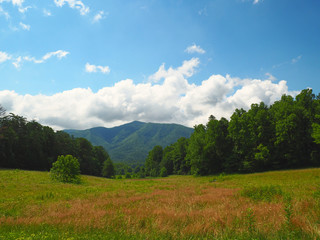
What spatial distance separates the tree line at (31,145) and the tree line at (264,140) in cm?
4877

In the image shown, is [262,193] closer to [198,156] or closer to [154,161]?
[198,156]

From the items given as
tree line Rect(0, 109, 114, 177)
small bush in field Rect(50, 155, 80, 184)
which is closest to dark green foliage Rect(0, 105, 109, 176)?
tree line Rect(0, 109, 114, 177)

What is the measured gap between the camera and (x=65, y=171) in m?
25.9

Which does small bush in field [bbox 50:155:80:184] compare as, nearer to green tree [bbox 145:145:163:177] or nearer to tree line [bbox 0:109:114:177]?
tree line [bbox 0:109:114:177]

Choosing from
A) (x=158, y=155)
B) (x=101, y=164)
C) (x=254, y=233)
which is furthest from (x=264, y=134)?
(x=101, y=164)

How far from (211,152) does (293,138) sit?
20.2 meters

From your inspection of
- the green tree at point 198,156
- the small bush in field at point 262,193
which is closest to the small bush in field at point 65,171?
the small bush in field at point 262,193

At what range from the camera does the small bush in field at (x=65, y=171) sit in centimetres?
2565

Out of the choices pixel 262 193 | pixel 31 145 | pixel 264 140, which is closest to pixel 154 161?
pixel 31 145

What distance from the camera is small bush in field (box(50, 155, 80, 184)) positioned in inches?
1010

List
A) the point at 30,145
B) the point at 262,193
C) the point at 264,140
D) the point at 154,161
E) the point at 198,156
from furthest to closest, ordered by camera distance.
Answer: the point at 154,161
the point at 30,145
the point at 198,156
the point at 264,140
the point at 262,193

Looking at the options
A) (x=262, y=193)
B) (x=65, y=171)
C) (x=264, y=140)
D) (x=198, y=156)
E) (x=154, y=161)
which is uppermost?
(x=264, y=140)

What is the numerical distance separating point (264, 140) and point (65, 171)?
45.7 metres

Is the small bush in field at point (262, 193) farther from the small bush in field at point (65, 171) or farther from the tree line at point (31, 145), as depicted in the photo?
the tree line at point (31, 145)
